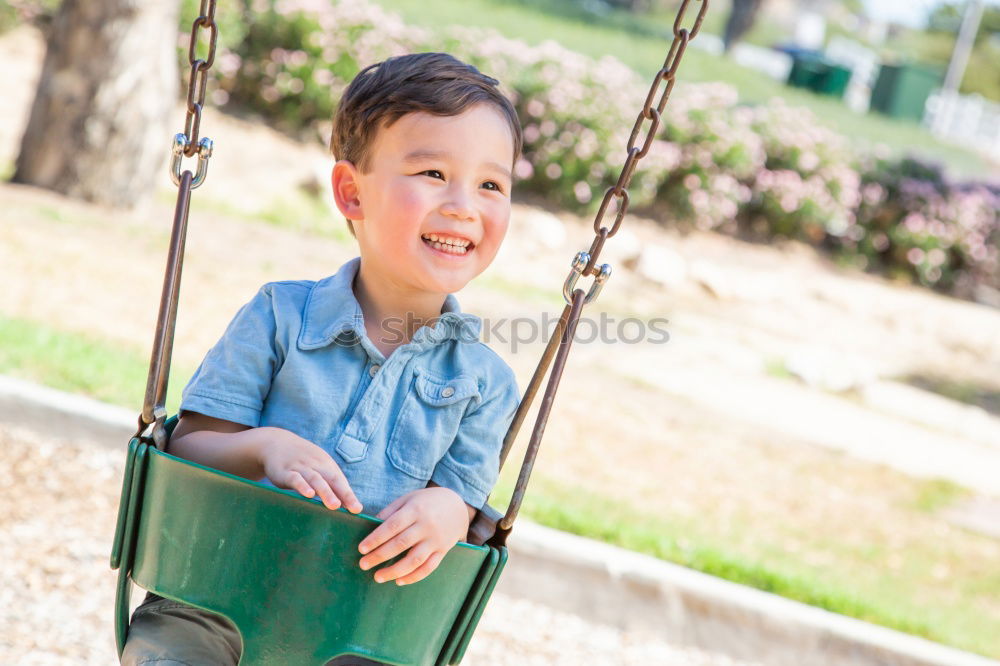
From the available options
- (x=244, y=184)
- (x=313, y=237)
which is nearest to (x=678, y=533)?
(x=313, y=237)

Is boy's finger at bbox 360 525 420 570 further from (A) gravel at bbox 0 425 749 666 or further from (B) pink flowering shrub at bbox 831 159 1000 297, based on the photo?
(B) pink flowering shrub at bbox 831 159 1000 297

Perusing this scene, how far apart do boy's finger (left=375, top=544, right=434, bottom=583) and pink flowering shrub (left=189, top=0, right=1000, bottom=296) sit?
920cm

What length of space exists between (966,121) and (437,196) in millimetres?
30148

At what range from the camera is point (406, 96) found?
1.84 meters

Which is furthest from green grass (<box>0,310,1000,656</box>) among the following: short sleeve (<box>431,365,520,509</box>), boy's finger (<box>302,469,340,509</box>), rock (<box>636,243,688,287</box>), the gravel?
rock (<box>636,243,688,287</box>)

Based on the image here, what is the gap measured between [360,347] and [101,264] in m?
4.54

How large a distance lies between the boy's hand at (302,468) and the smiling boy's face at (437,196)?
346mm

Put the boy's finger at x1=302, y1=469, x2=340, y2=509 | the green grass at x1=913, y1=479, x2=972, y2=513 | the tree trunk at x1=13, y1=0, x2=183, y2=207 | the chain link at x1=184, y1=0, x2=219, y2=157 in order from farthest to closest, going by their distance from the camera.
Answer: the tree trunk at x1=13, y1=0, x2=183, y2=207 < the green grass at x1=913, y1=479, x2=972, y2=513 < the chain link at x1=184, y1=0, x2=219, y2=157 < the boy's finger at x1=302, y1=469, x2=340, y2=509

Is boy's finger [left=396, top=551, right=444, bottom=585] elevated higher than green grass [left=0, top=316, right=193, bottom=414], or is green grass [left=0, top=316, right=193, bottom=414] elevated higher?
boy's finger [left=396, top=551, right=444, bottom=585]

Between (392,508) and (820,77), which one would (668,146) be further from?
(820,77)

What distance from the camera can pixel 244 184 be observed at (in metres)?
9.11

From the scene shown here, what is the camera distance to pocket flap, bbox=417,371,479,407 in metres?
1.84

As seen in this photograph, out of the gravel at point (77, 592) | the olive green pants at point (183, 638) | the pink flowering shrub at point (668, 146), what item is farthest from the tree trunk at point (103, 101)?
the olive green pants at point (183, 638)

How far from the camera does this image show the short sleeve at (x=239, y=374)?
1.75m
